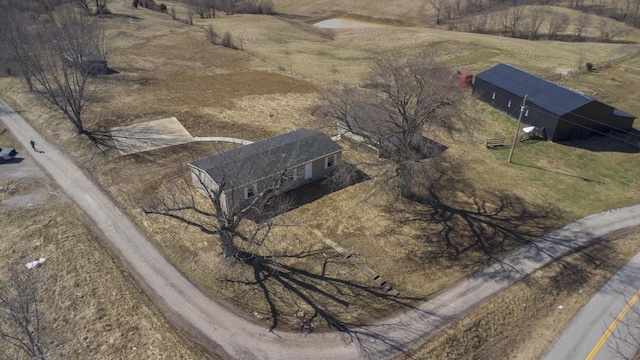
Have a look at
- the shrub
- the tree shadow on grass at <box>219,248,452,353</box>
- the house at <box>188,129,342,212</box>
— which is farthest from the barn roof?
the shrub

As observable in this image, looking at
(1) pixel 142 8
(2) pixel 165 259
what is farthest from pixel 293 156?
(1) pixel 142 8

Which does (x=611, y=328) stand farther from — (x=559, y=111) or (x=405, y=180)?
(x=559, y=111)

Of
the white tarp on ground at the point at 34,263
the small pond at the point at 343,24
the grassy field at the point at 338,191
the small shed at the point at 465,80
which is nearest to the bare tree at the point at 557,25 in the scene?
the grassy field at the point at 338,191

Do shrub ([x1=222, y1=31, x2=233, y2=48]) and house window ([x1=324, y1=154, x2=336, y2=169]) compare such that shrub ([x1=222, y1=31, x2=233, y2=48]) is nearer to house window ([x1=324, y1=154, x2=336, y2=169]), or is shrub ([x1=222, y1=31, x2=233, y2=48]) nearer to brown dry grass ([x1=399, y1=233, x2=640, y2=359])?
house window ([x1=324, y1=154, x2=336, y2=169])

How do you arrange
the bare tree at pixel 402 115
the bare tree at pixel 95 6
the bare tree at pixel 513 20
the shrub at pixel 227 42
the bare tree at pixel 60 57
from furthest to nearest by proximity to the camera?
the bare tree at pixel 513 20 → the bare tree at pixel 95 6 → the shrub at pixel 227 42 → the bare tree at pixel 60 57 → the bare tree at pixel 402 115

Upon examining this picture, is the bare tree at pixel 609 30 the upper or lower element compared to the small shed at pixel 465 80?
upper

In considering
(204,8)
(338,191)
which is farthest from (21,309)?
(204,8)

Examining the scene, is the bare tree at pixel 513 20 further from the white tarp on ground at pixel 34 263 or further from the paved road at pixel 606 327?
the white tarp on ground at pixel 34 263
